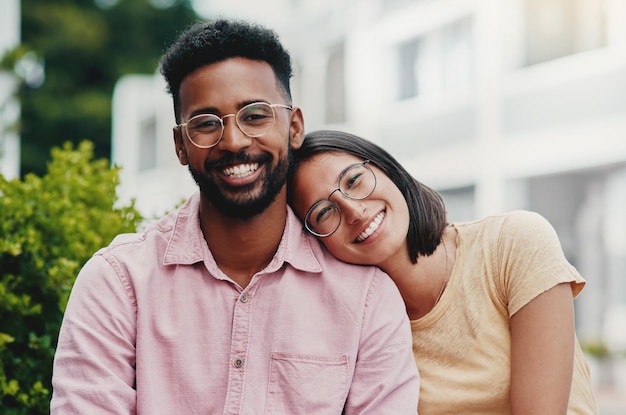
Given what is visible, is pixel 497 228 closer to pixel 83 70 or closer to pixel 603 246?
pixel 603 246

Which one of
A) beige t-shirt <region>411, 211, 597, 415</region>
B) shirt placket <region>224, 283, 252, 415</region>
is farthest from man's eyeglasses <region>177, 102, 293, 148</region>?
beige t-shirt <region>411, 211, 597, 415</region>

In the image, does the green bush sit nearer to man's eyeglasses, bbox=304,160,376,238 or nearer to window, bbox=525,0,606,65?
man's eyeglasses, bbox=304,160,376,238

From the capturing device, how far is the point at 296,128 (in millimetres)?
3131

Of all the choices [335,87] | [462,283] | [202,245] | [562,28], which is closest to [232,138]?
[202,245]

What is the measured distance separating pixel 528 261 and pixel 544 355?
31 centimetres

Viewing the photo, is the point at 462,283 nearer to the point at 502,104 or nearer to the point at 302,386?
the point at 302,386

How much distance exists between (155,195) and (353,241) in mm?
22691

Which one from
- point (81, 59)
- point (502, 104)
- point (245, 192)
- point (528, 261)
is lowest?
point (528, 261)

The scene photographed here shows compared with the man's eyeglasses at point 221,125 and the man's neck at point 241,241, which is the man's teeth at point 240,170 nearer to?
the man's eyeglasses at point 221,125

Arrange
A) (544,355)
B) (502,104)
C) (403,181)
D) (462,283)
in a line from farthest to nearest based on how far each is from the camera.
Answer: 1. (502,104)
2. (403,181)
3. (462,283)
4. (544,355)

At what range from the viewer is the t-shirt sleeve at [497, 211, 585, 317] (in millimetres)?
3057

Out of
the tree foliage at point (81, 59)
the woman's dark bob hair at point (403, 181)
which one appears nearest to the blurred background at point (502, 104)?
the woman's dark bob hair at point (403, 181)

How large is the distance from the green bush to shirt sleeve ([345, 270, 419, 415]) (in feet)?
4.02

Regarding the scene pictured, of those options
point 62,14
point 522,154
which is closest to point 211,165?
point 522,154
